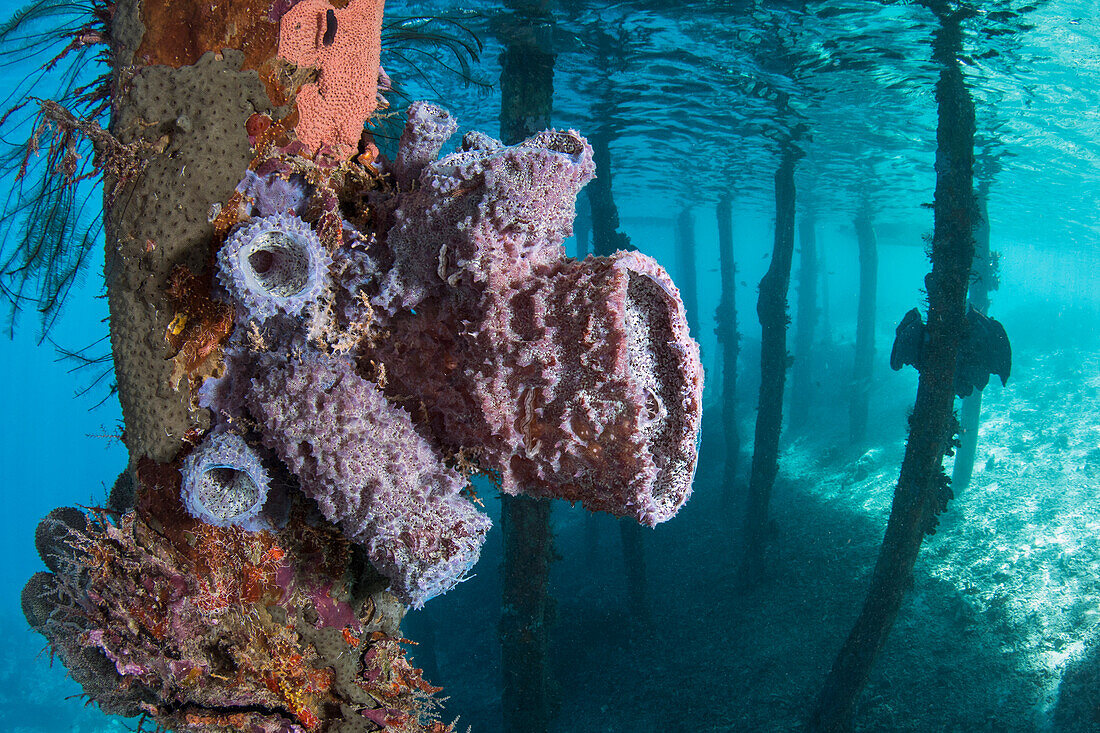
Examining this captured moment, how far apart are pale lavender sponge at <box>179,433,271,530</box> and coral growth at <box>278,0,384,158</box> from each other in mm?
1315

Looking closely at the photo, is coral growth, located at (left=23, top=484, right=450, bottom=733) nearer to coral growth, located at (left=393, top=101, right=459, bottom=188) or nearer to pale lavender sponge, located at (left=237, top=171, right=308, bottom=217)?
pale lavender sponge, located at (left=237, top=171, right=308, bottom=217)

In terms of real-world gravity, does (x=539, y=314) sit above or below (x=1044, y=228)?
above

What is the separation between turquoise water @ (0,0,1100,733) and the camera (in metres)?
9.31

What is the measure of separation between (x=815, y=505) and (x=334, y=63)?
635 inches

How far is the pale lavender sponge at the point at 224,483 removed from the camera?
1.98m

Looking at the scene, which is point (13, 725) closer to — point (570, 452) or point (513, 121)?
point (513, 121)

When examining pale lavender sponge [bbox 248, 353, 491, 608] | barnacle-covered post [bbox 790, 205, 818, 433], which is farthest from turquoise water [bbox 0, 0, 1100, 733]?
pale lavender sponge [bbox 248, 353, 491, 608]

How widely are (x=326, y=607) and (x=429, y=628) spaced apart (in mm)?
9833

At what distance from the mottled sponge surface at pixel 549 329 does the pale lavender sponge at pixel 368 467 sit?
298 mm

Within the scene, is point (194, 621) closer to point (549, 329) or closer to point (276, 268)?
point (276, 268)

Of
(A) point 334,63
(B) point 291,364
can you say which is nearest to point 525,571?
(B) point 291,364

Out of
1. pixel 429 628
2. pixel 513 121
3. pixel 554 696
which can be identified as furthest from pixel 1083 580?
pixel 513 121

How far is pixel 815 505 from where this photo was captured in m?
14.9

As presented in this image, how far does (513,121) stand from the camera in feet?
25.7
